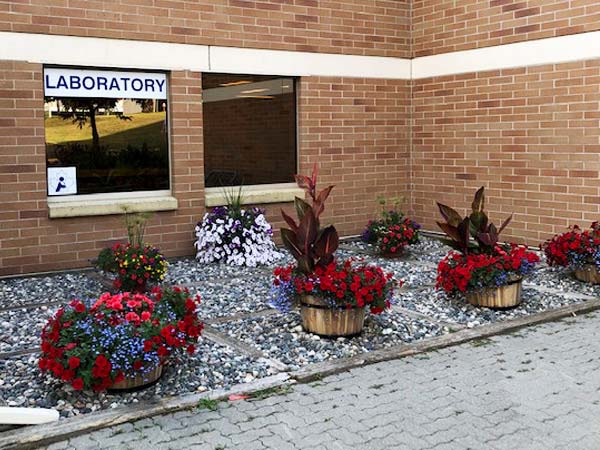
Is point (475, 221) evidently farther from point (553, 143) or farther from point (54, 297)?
point (54, 297)

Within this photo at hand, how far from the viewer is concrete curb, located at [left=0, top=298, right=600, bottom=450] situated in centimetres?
408

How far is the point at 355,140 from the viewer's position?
11.6m

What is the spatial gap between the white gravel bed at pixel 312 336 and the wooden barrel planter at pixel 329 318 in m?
0.07

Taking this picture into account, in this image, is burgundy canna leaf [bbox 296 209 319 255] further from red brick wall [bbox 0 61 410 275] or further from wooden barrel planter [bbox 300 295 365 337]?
red brick wall [bbox 0 61 410 275]

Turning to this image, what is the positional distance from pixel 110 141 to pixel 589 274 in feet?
20.1

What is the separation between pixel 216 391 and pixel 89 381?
840 millimetres

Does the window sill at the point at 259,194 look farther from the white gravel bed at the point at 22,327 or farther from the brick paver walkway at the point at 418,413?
the brick paver walkway at the point at 418,413

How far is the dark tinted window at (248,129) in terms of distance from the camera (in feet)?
34.1

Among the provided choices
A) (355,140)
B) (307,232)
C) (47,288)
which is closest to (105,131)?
(47,288)

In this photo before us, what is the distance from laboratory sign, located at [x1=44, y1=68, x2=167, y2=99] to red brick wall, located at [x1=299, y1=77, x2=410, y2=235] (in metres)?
2.33

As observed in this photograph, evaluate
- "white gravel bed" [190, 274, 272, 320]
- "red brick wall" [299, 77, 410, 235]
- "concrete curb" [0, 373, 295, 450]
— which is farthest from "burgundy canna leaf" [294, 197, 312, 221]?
"red brick wall" [299, 77, 410, 235]

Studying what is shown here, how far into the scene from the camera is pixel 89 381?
174 inches

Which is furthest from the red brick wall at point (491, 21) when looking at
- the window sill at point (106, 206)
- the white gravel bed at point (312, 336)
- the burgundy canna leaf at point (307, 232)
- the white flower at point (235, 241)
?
the burgundy canna leaf at point (307, 232)

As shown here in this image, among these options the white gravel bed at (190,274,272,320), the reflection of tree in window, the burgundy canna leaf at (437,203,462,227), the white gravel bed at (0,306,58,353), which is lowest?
the white gravel bed at (0,306,58,353)
